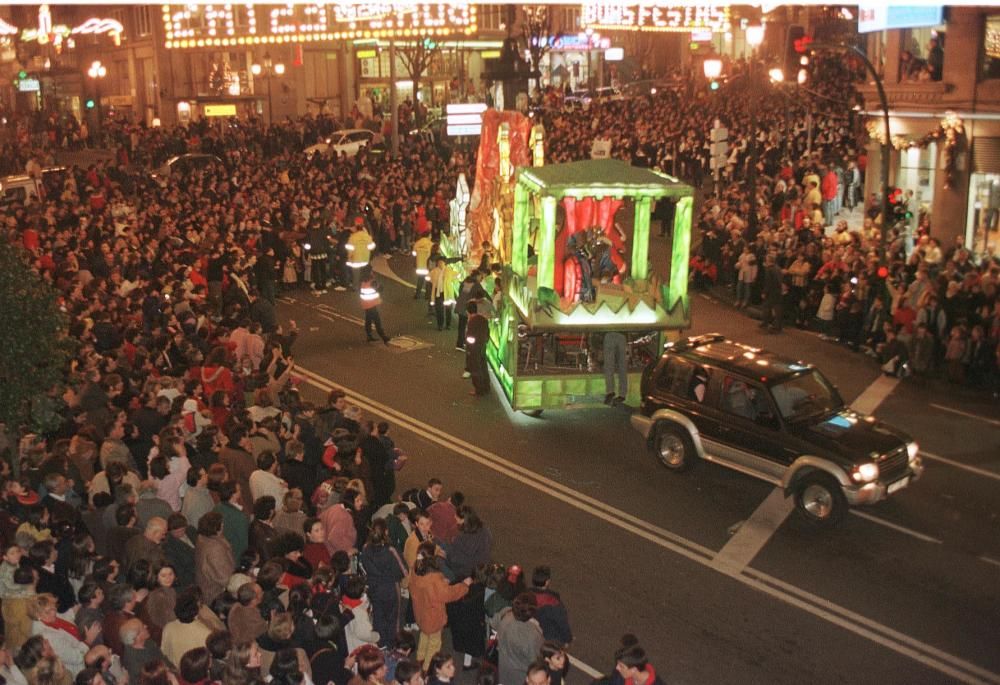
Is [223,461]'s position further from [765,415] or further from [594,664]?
[765,415]

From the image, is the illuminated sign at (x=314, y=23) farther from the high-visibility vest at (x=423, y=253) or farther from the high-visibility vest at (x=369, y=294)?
the high-visibility vest at (x=369, y=294)

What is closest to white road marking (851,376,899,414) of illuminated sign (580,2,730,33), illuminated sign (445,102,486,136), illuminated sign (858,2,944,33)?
illuminated sign (858,2,944,33)

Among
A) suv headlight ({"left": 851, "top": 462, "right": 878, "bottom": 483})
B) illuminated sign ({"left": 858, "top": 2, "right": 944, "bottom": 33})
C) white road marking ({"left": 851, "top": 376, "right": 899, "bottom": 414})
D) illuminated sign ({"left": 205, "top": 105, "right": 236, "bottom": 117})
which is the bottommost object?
white road marking ({"left": 851, "top": 376, "right": 899, "bottom": 414})

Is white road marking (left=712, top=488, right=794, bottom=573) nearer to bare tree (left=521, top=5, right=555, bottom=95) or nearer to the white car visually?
the white car

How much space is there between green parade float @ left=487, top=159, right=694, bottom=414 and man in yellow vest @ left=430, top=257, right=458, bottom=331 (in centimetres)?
359

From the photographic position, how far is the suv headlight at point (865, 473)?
1131 cm

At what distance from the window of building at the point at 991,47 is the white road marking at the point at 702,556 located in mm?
15575

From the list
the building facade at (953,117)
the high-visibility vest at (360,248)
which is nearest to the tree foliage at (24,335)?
the high-visibility vest at (360,248)

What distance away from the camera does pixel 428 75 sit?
5719 centimetres

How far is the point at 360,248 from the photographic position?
2119 cm

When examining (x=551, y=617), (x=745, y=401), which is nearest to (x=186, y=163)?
(x=745, y=401)

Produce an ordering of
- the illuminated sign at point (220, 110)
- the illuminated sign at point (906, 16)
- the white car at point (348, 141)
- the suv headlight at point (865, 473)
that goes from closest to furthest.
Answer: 1. the suv headlight at point (865, 473)
2. the illuminated sign at point (906, 16)
3. the white car at point (348, 141)
4. the illuminated sign at point (220, 110)

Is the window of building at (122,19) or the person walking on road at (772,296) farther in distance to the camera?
the window of building at (122,19)

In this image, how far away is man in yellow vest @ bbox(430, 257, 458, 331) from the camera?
775 inches
